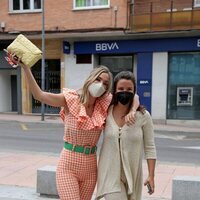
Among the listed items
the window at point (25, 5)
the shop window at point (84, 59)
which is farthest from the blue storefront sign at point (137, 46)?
the window at point (25, 5)

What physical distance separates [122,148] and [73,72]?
15.9 meters

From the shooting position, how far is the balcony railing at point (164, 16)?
15.6m

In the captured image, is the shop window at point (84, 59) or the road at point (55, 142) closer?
the road at point (55, 142)

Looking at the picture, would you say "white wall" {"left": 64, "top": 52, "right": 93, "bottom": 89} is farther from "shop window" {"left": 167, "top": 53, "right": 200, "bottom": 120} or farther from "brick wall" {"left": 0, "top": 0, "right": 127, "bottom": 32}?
"shop window" {"left": 167, "top": 53, "right": 200, "bottom": 120}

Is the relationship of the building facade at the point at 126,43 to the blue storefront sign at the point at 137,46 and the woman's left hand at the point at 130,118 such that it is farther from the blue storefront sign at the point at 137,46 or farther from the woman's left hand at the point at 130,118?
the woman's left hand at the point at 130,118

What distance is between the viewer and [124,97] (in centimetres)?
282

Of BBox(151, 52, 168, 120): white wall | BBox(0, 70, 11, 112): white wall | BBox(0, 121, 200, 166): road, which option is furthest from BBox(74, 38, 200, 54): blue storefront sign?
BBox(0, 70, 11, 112): white wall

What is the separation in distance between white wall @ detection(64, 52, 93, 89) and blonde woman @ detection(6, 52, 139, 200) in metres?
15.4

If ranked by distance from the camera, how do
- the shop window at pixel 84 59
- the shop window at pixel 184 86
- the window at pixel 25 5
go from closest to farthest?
1. the shop window at pixel 184 86
2. the shop window at pixel 84 59
3. the window at pixel 25 5

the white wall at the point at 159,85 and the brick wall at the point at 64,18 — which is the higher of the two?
the brick wall at the point at 64,18

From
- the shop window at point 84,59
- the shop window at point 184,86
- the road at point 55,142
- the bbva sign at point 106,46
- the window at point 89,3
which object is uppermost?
the window at point 89,3

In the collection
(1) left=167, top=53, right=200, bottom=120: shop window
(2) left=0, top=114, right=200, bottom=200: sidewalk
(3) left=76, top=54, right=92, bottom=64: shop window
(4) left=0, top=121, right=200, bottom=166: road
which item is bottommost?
(4) left=0, top=121, right=200, bottom=166: road

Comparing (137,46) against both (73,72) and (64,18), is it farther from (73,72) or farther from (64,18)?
(64,18)

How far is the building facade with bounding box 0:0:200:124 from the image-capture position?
53.1ft
